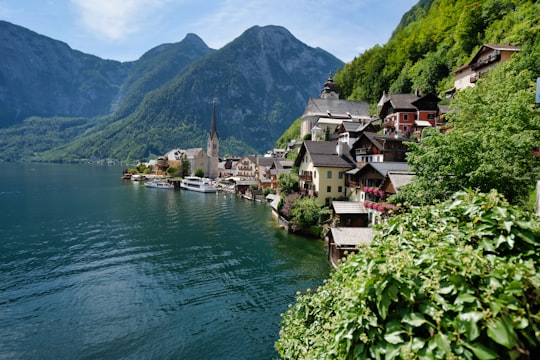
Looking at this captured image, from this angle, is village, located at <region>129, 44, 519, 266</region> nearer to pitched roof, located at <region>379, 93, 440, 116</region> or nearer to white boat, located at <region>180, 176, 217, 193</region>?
pitched roof, located at <region>379, 93, 440, 116</region>

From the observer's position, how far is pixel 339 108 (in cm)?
9612

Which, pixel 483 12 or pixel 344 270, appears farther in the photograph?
pixel 483 12

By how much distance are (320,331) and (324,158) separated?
4264 centimetres

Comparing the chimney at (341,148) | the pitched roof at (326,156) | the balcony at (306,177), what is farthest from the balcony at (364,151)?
the balcony at (306,177)

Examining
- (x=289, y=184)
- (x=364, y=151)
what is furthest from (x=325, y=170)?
(x=289, y=184)

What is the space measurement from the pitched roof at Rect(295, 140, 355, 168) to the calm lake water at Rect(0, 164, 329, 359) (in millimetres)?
12618

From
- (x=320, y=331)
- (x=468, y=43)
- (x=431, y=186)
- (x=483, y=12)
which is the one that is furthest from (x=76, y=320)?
(x=483, y=12)

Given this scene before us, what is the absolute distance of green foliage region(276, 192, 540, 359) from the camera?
4.12 meters

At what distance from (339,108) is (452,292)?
317 feet

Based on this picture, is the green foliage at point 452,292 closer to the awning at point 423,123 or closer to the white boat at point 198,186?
the awning at point 423,123

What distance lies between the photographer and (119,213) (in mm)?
57719

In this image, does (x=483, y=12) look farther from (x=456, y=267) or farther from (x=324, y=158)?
(x=456, y=267)

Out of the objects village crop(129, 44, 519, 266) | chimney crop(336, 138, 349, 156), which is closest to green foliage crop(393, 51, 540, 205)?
village crop(129, 44, 519, 266)

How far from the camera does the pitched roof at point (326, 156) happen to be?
157 feet
